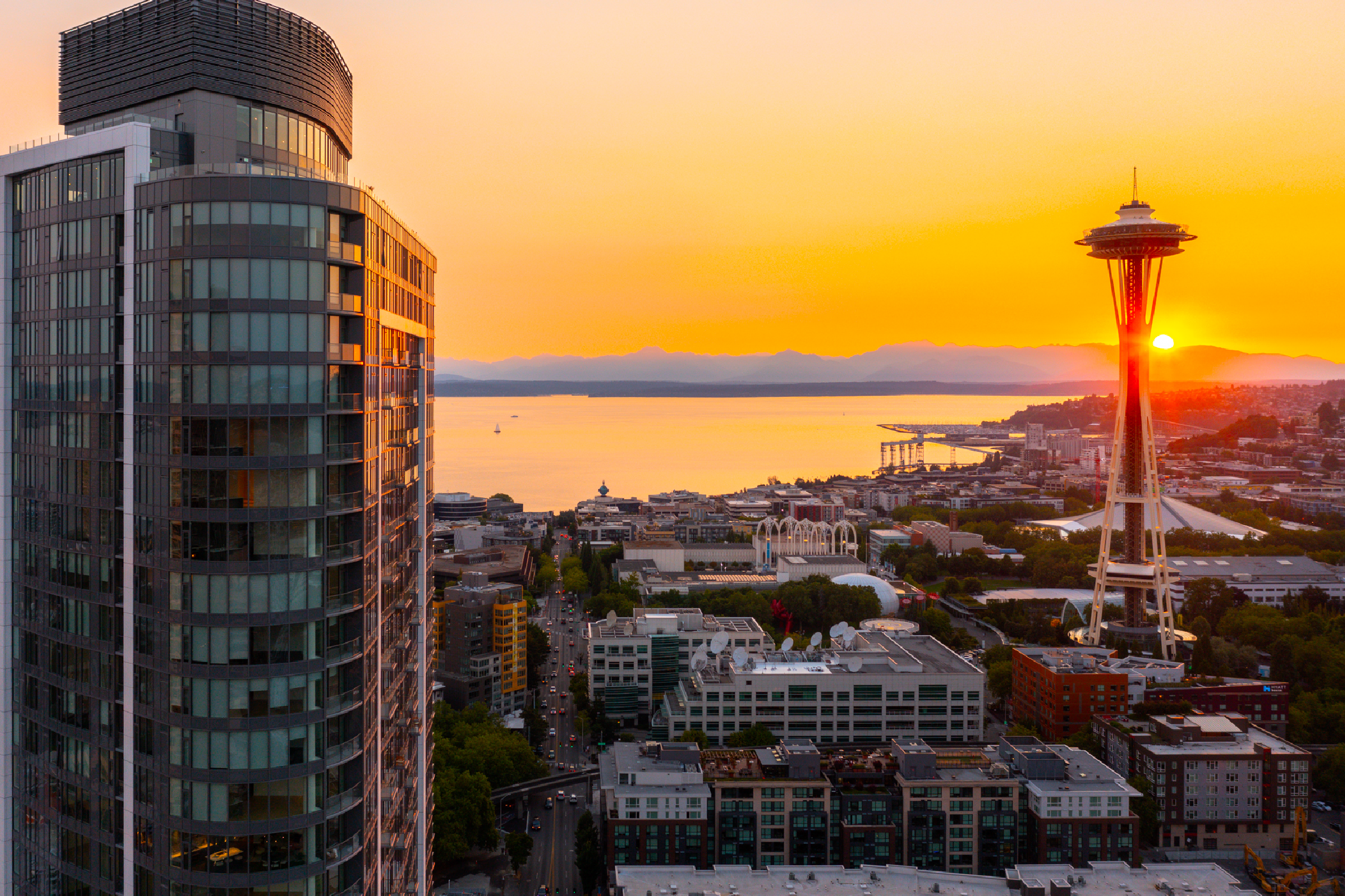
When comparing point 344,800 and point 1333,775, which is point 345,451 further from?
point 1333,775

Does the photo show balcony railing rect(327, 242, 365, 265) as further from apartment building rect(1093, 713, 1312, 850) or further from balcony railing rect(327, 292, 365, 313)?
apartment building rect(1093, 713, 1312, 850)

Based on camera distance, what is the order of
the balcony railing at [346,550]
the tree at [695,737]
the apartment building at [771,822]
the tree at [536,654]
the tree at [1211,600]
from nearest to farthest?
the balcony railing at [346,550] → the apartment building at [771,822] → the tree at [695,737] → the tree at [536,654] → the tree at [1211,600]

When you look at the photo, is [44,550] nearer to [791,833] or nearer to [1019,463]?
[791,833]

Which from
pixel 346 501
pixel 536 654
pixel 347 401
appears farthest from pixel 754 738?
pixel 347 401

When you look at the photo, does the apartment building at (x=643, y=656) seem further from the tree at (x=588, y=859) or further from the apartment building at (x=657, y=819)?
the tree at (x=588, y=859)

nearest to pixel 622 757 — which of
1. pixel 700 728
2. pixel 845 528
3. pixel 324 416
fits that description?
pixel 700 728

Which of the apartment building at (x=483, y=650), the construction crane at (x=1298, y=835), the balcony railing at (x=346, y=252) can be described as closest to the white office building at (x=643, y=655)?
the apartment building at (x=483, y=650)
